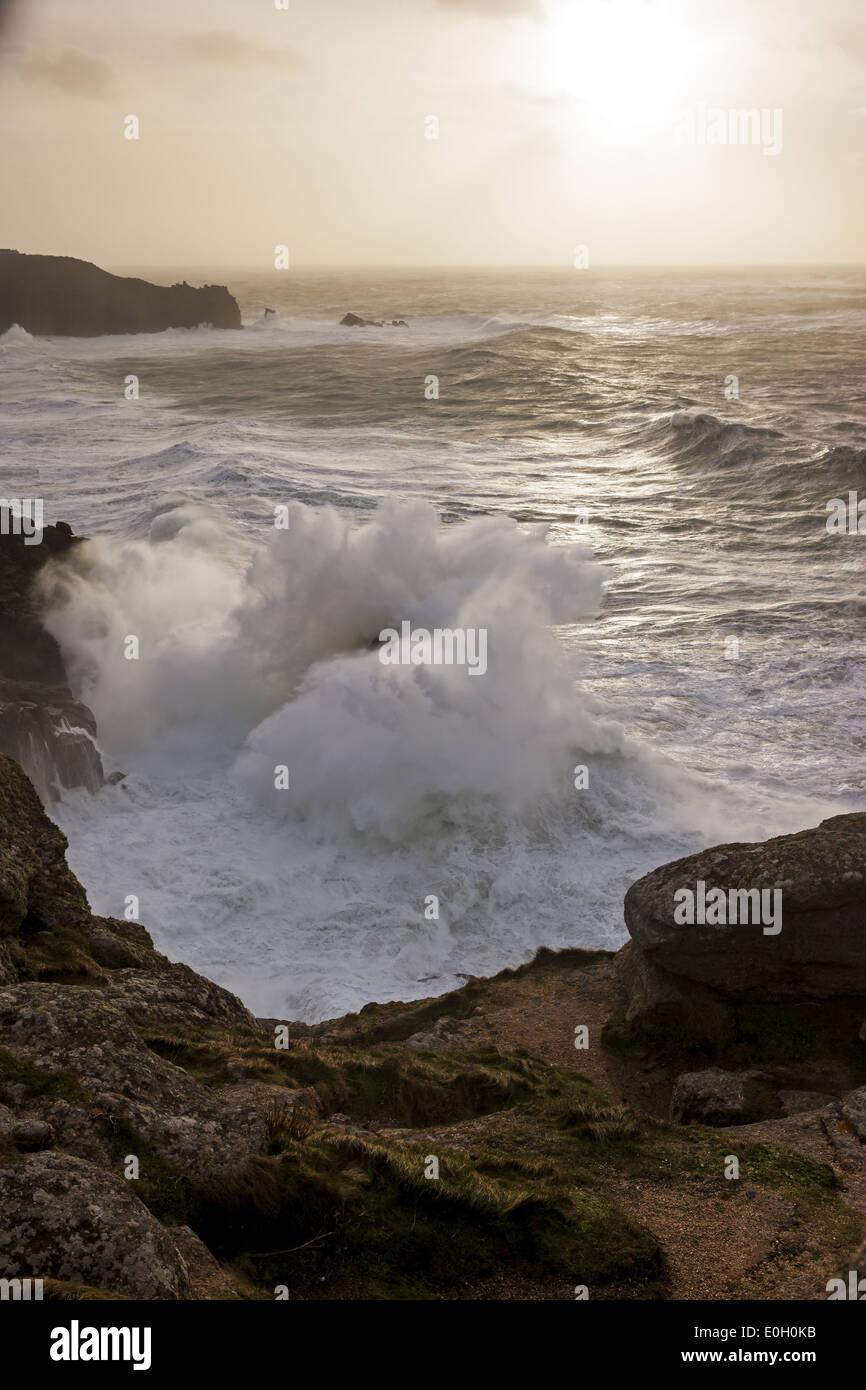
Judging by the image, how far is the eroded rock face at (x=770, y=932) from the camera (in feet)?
27.3

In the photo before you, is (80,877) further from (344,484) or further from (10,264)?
(10,264)

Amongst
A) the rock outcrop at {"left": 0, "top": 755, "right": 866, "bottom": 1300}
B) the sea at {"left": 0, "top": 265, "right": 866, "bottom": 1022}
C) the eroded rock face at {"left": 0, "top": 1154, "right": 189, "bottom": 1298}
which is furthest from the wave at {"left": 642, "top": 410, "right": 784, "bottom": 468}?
the eroded rock face at {"left": 0, "top": 1154, "right": 189, "bottom": 1298}

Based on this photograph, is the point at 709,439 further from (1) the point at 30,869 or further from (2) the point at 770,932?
(1) the point at 30,869

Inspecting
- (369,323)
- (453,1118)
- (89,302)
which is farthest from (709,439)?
(89,302)

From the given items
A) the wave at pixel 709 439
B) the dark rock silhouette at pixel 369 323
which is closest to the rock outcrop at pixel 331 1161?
the wave at pixel 709 439

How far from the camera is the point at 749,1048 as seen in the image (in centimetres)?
844

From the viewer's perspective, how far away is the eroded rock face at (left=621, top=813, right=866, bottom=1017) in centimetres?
832

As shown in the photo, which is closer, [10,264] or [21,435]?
[21,435]

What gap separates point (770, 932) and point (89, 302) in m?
76.1

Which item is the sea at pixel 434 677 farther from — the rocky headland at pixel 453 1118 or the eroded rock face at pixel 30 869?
the eroded rock face at pixel 30 869

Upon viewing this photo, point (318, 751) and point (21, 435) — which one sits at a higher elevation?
point (21, 435)
